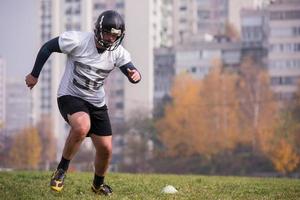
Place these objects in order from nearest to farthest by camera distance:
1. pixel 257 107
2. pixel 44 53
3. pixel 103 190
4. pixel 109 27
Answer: pixel 109 27 < pixel 44 53 < pixel 103 190 < pixel 257 107

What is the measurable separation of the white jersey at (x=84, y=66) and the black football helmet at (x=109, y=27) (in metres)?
0.18

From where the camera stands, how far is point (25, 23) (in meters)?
128

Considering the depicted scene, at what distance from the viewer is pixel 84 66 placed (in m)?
8.97

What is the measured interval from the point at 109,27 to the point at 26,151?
83996 mm

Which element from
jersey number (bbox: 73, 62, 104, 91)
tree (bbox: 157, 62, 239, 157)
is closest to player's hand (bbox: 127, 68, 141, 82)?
jersey number (bbox: 73, 62, 104, 91)

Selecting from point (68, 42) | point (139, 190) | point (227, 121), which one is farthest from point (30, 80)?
point (227, 121)

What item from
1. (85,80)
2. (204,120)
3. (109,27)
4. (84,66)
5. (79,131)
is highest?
(109,27)

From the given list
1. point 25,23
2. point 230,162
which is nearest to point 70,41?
point 230,162

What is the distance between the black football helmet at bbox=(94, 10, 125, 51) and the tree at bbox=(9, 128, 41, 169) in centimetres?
7819

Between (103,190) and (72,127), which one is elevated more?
(72,127)

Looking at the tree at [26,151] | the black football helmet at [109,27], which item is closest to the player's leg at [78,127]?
the black football helmet at [109,27]

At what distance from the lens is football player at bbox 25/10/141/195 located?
884 centimetres

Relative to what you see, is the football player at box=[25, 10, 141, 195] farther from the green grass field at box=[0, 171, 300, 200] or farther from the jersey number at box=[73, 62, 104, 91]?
the green grass field at box=[0, 171, 300, 200]

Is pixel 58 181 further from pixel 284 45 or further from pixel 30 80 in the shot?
pixel 284 45
